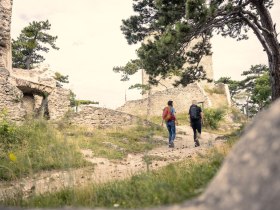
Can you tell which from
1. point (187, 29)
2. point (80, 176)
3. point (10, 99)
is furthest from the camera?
point (10, 99)

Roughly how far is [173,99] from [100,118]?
11646 mm

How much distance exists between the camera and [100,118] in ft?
57.0

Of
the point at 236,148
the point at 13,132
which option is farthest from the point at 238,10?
the point at 236,148

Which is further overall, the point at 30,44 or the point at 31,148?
the point at 30,44

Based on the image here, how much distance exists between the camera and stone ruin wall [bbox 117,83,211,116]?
27.4 metres

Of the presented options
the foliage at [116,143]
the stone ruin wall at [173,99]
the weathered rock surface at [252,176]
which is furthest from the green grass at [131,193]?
the stone ruin wall at [173,99]

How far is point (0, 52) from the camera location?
13383 millimetres

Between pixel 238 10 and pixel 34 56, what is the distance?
77.1 ft

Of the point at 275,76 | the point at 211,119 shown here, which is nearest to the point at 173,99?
the point at 211,119

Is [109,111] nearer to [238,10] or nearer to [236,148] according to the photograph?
[238,10]

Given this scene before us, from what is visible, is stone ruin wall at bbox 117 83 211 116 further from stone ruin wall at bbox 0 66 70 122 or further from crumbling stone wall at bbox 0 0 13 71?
crumbling stone wall at bbox 0 0 13 71

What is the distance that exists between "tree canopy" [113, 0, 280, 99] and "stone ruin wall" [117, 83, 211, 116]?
14.7 metres

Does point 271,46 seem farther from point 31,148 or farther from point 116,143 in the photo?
point 31,148

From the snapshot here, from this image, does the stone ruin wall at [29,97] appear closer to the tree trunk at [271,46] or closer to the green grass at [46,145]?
the green grass at [46,145]
